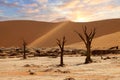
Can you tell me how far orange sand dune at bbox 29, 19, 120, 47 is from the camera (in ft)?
346

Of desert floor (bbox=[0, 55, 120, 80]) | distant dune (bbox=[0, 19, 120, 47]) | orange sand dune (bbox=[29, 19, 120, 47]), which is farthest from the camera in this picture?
distant dune (bbox=[0, 19, 120, 47])

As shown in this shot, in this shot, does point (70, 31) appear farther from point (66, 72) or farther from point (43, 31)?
point (66, 72)

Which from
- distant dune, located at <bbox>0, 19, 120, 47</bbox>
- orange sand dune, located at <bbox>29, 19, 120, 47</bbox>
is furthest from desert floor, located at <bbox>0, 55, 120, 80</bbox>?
distant dune, located at <bbox>0, 19, 120, 47</bbox>

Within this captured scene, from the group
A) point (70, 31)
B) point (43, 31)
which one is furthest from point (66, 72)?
point (43, 31)

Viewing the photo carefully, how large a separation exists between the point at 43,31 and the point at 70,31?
44.3 ft

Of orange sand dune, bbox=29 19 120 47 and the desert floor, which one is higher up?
orange sand dune, bbox=29 19 120 47

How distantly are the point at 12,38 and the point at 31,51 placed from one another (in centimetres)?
4913

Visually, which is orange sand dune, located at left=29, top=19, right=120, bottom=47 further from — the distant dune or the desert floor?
the desert floor

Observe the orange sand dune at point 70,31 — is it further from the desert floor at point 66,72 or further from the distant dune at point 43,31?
the desert floor at point 66,72

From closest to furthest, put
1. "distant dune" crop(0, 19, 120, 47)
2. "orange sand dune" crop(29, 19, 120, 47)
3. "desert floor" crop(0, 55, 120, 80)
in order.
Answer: "desert floor" crop(0, 55, 120, 80)
"orange sand dune" crop(29, 19, 120, 47)
"distant dune" crop(0, 19, 120, 47)

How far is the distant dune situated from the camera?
355 ft

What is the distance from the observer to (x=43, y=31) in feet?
420

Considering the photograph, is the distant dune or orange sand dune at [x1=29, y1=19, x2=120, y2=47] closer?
orange sand dune at [x1=29, y1=19, x2=120, y2=47]

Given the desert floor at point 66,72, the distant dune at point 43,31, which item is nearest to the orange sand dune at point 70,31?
the distant dune at point 43,31
